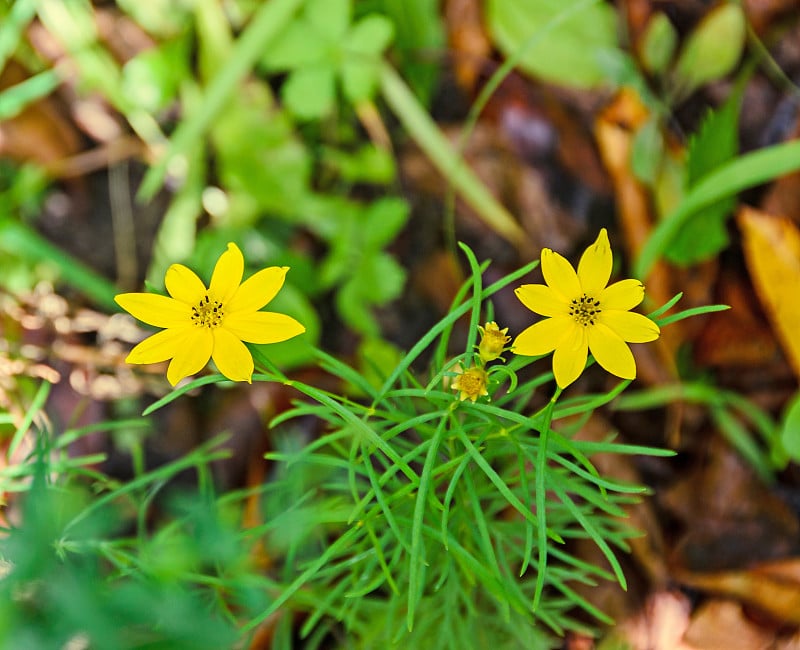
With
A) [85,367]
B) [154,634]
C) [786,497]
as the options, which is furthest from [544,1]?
[154,634]

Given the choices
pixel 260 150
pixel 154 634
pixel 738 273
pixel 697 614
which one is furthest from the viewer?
pixel 260 150

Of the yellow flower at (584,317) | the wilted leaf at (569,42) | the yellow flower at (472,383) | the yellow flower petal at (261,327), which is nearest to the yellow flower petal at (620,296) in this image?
the yellow flower at (584,317)

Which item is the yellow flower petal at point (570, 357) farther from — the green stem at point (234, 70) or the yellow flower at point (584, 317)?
the green stem at point (234, 70)

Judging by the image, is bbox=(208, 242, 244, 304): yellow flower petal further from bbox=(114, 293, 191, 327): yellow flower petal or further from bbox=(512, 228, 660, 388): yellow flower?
bbox=(512, 228, 660, 388): yellow flower

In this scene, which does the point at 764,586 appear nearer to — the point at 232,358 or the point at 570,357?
the point at 570,357

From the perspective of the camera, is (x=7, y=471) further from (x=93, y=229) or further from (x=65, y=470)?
(x=93, y=229)

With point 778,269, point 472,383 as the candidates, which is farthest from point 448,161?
point 472,383
